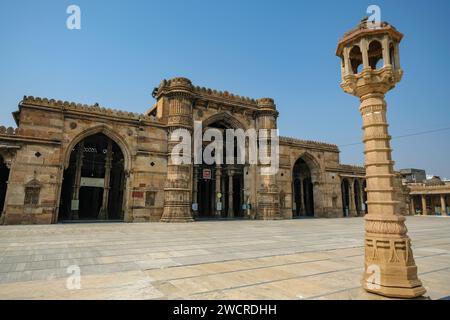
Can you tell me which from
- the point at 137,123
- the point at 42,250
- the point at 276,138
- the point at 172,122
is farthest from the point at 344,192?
the point at 42,250

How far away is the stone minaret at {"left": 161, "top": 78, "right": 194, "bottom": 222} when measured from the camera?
745 inches

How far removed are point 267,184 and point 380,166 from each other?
19320 millimetres

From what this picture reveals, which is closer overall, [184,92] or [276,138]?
[184,92]

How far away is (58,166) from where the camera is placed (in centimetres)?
1673

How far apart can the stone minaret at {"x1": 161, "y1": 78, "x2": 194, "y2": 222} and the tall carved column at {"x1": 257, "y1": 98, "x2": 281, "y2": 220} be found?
6992 mm

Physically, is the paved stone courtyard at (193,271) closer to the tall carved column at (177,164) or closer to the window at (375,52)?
the window at (375,52)

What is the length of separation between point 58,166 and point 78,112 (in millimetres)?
3922

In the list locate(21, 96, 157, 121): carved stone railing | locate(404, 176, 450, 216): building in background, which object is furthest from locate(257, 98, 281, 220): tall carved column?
locate(404, 176, 450, 216): building in background

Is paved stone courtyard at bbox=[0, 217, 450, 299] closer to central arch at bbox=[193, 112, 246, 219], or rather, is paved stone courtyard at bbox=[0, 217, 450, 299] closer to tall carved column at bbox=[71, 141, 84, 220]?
tall carved column at bbox=[71, 141, 84, 220]

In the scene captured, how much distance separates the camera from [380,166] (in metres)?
4.46

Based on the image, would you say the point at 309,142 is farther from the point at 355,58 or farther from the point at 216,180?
the point at 355,58

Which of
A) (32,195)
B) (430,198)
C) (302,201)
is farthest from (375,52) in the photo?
(430,198)

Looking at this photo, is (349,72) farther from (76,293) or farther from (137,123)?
(137,123)

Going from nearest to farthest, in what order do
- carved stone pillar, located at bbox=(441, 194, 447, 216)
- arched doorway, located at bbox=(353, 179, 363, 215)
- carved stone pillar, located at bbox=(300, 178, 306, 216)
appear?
carved stone pillar, located at bbox=(300, 178, 306, 216)
arched doorway, located at bbox=(353, 179, 363, 215)
carved stone pillar, located at bbox=(441, 194, 447, 216)
